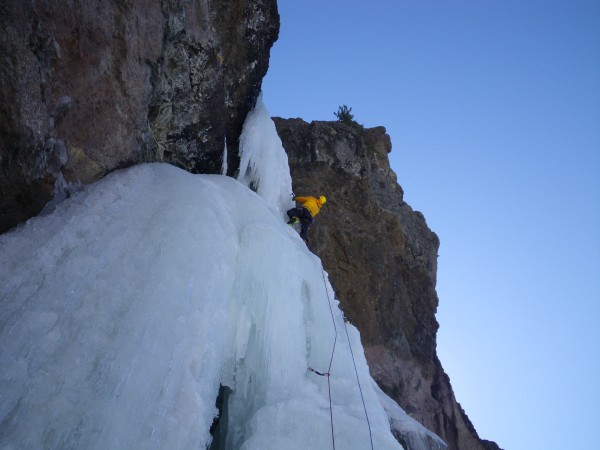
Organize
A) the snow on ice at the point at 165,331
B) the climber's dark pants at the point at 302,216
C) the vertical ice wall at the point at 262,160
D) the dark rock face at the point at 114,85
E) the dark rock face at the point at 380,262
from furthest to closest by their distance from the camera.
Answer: the dark rock face at the point at 380,262 → the climber's dark pants at the point at 302,216 → the vertical ice wall at the point at 262,160 → the dark rock face at the point at 114,85 → the snow on ice at the point at 165,331

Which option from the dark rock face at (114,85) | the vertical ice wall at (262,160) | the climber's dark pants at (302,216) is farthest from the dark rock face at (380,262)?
the dark rock face at (114,85)

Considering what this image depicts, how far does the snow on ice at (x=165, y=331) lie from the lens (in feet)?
7.27

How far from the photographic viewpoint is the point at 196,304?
9.95 feet

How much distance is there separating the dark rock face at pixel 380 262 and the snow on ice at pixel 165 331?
5123mm

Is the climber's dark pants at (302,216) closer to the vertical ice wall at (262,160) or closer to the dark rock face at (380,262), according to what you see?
the vertical ice wall at (262,160)

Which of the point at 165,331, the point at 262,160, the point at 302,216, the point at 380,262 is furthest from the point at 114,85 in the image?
the point at 380,262

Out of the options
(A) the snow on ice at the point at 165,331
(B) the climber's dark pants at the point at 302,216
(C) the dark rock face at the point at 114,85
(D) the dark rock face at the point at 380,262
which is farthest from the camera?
(D) the dark rock face at the point at 380,262

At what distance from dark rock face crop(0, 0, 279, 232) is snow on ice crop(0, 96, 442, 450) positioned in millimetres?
285

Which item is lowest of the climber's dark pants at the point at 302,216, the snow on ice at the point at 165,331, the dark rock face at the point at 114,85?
the snow on ice at the point at 165,331

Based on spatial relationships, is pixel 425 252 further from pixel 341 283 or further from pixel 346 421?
pixel 346 421

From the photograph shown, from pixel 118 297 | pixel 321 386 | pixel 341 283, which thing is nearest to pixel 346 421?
pixel 321 386

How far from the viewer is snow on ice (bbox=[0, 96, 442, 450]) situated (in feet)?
7.27

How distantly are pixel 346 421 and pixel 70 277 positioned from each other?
206 centimetres

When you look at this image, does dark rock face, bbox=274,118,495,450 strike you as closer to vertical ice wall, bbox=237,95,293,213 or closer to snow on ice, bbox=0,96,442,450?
vertical ice wall, bbox=237,95,293,213
